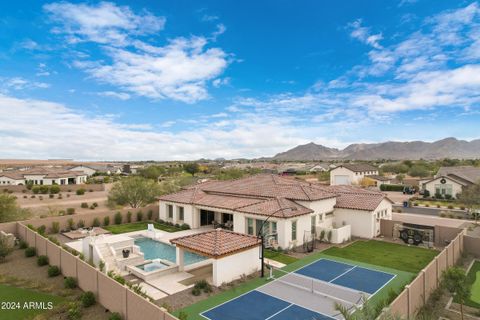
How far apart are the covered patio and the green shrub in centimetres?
559

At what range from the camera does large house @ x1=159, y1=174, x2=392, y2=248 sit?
25.1 meters

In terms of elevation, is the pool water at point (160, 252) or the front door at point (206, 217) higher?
the front door at point (206, 217)

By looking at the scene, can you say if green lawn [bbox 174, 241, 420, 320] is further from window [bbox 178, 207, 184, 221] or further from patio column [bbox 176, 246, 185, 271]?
window [bbox 178, 207, 184, 221]

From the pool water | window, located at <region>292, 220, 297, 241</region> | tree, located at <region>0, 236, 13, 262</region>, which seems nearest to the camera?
tree, located at <region>0, 236, 13, 262</region>

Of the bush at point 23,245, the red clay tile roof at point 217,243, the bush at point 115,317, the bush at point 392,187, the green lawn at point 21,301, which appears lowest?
the green lawn at point 21,301

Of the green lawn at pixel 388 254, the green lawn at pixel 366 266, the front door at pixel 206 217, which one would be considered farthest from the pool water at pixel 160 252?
the green lawn at pixel 388 254

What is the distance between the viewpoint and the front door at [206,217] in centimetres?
3353

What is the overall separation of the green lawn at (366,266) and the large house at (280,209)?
2446 millimetres

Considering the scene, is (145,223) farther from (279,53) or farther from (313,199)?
(279,53)

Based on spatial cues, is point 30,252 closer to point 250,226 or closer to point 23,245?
point 23,245

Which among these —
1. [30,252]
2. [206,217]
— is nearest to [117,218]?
[206,217]

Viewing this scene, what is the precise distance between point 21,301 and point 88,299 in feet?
13.0

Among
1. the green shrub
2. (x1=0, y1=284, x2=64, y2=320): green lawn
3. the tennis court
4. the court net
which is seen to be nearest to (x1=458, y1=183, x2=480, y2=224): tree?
the tennis court

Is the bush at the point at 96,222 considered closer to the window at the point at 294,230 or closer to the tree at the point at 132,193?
the tree at the point at 132,193
